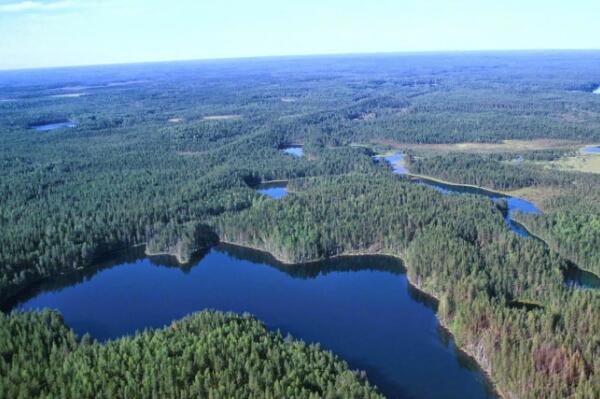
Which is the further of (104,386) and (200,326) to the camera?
(200,326)

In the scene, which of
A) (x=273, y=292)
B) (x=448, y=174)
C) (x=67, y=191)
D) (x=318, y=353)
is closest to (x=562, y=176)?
(x=448, y=174)

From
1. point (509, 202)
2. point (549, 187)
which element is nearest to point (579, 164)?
point (549, 187)

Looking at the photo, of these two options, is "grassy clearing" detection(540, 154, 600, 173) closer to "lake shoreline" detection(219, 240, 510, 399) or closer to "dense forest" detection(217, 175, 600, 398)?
"dense forest" detection(217, 175, 600, 398)

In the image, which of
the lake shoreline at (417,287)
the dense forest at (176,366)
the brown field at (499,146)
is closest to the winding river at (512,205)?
the brown field at (499,146)

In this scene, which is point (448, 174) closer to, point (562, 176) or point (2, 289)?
point (562, 176)

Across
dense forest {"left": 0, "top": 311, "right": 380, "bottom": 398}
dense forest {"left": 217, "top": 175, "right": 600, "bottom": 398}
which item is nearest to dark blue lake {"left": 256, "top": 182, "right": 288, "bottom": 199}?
dense forest {"left": 217, "top": 175, "right": 600, "bottom": 398}

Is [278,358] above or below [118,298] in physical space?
above
